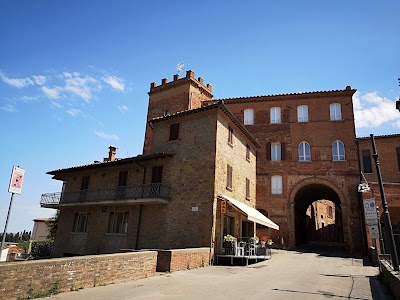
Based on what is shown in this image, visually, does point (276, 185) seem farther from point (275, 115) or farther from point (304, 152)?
point (275, 115)

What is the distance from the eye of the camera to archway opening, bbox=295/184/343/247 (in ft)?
93.2

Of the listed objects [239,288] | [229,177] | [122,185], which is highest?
[229,177]

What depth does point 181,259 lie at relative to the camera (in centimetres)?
1199

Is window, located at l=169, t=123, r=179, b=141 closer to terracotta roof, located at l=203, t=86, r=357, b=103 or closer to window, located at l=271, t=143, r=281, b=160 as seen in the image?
window, located at l=271, t=143, r=281, b=160

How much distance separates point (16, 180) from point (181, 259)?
7098 millimetres

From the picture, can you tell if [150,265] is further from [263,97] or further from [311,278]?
[263,97]

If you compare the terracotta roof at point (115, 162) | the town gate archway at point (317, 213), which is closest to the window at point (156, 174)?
the terracotta roof at point (115, 162)

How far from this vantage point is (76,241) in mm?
21047

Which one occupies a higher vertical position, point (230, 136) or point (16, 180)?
point (230, 136)

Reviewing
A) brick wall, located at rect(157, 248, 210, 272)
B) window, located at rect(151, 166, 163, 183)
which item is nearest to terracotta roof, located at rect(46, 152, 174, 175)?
window, located at rect(151, 166, 163, 183)

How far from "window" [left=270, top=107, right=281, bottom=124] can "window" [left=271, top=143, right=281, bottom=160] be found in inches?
91.1

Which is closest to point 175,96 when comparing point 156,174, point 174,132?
point 174,132

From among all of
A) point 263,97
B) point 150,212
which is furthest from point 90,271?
point 263,97

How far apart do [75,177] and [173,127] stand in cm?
1021
